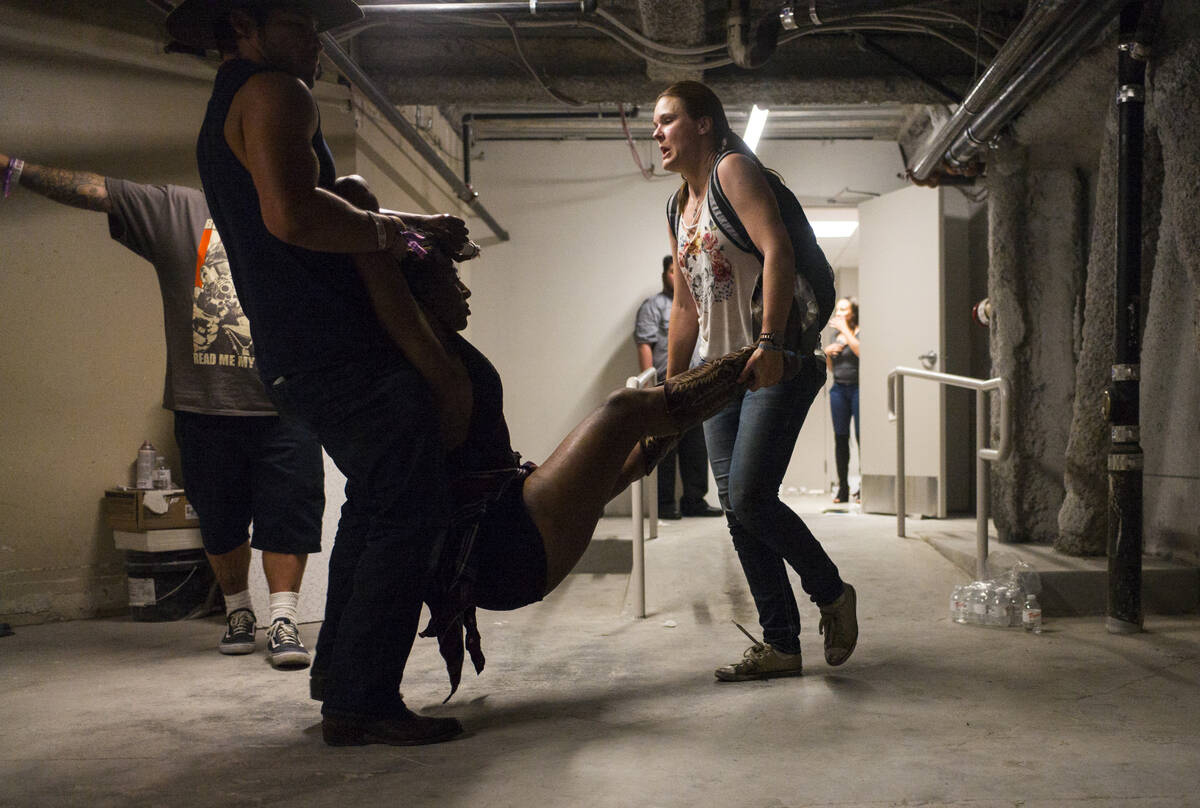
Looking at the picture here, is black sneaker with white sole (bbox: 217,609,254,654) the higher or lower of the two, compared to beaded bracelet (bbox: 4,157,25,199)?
lower

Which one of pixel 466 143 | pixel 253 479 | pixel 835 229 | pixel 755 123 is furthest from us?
pixel 835 229

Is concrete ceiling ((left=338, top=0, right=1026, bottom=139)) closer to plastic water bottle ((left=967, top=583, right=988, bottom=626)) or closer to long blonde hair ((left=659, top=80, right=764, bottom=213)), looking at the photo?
long blonde hair ((left=659, top=80, right=764, bottom=213))

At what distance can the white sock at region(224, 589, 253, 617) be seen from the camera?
10.0 ft

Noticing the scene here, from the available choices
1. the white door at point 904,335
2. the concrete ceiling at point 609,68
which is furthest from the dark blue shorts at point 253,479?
the white door at point 904,335

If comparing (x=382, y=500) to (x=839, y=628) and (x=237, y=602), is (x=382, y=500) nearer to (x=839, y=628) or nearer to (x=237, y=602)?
(x=839, y=628)

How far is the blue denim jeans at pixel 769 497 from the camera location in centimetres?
234

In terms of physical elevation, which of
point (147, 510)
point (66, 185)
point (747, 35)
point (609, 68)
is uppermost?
point (609, 68)

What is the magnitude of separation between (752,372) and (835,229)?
676cm

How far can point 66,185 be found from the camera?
2930mm

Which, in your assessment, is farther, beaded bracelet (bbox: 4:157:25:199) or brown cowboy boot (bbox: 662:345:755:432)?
beaded bracelet (bbox: 4:157:25:199)

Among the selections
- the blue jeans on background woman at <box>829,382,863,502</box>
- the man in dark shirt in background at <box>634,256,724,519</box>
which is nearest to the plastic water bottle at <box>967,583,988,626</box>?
the man in dark shirt in background at <box>634,256,724,519</box>

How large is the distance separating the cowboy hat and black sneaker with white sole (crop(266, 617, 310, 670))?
1.68 meters

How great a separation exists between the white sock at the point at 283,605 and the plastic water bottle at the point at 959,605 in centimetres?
230

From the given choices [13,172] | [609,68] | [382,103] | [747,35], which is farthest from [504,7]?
[13,172]
